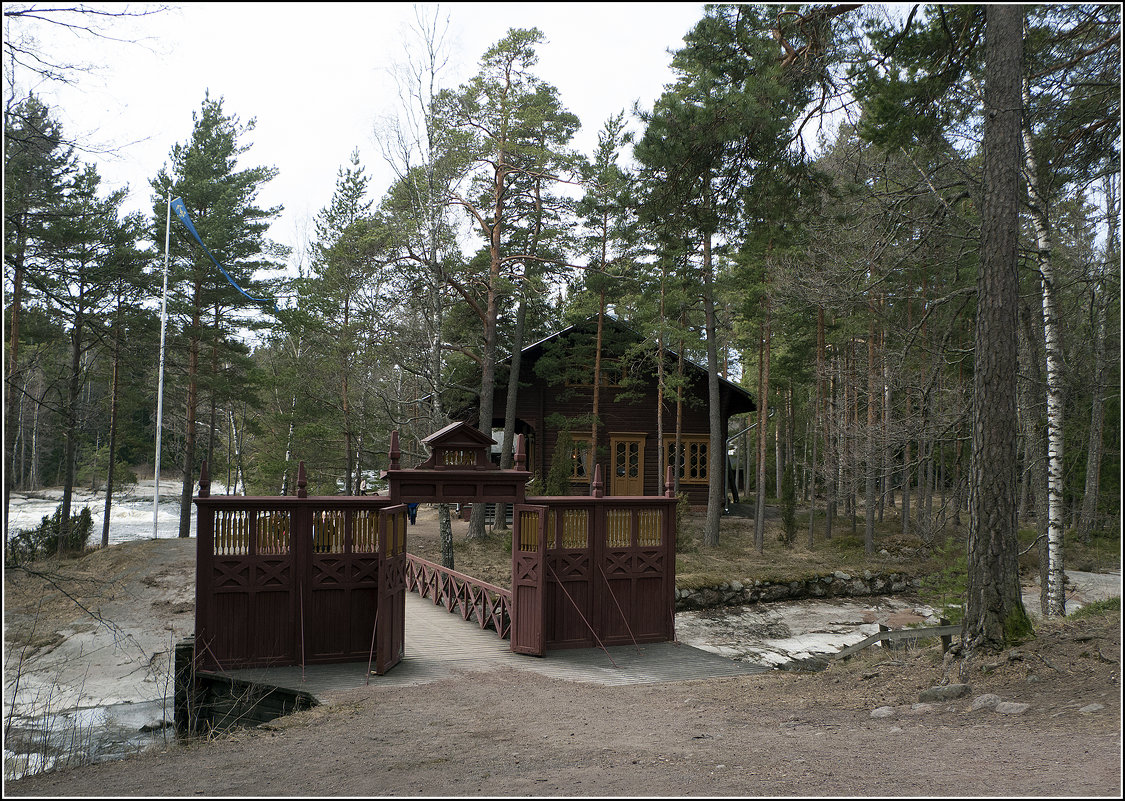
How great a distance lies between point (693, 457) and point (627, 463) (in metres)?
2.53

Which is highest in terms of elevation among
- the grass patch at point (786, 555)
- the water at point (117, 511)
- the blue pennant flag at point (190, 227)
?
the blue pennant flag at point (190, 227)

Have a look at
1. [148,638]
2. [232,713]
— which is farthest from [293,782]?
[148,638]

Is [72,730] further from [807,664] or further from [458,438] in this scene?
[807,664]

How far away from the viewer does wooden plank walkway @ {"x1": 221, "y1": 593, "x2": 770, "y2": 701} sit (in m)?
9.90

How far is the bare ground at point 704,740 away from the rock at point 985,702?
8 cm

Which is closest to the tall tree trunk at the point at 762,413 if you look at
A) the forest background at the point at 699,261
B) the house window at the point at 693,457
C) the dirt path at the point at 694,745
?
the forest background at the point at 699,261

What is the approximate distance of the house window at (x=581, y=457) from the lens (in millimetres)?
26953

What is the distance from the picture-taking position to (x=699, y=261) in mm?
25719

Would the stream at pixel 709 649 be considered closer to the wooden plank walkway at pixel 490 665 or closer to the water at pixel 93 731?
the water at pixel 93 731

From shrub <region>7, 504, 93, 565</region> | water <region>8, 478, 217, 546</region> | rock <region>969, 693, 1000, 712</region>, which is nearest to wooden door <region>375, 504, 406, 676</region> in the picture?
rock <region>969, 693, 1000, 712</region>

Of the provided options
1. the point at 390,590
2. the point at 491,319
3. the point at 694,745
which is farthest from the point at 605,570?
the point at 491,319

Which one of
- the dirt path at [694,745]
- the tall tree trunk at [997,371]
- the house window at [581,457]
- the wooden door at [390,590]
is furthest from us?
the house window at [581,457]

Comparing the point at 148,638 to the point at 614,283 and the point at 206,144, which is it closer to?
the point at 614,283

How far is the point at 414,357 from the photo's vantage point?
19484mm
